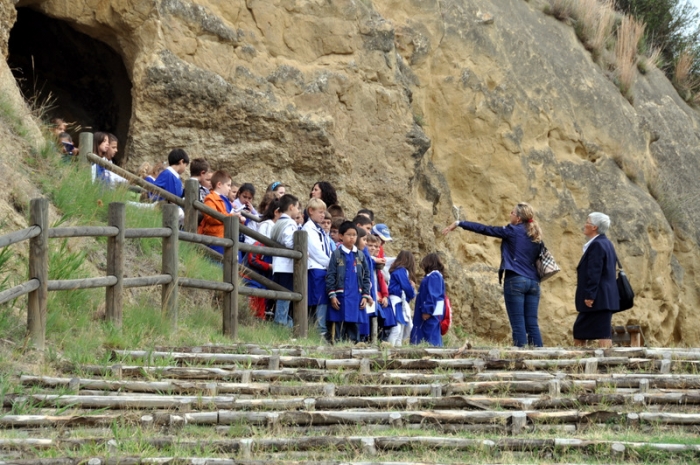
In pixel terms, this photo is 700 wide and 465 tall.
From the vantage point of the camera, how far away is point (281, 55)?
14.6m

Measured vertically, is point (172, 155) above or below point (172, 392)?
above

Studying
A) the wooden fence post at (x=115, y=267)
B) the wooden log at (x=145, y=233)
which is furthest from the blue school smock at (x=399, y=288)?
the wooden fence post at (x=115, y=267)

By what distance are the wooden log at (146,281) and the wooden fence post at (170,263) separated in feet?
0.20

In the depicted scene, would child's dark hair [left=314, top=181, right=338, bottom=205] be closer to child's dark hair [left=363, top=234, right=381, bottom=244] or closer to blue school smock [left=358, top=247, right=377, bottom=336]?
child's dark hair [left=363, top=234, right=381, bottom=244]

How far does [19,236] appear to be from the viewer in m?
7.42

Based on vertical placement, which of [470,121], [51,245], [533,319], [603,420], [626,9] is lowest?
[603,420]

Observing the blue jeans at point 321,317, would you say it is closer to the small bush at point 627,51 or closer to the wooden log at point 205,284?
the wooden log at point 205,284

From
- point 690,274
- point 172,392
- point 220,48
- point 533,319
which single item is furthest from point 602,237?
point 690,274

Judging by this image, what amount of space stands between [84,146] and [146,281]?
3.43m

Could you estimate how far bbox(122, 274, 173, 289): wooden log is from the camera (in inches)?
347

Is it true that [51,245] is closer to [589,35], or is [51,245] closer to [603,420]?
[603,420]

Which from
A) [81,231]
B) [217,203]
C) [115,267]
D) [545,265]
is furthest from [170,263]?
[545,265]

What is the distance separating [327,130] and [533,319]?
4.80 meters

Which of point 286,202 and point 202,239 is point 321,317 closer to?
point 286,202
